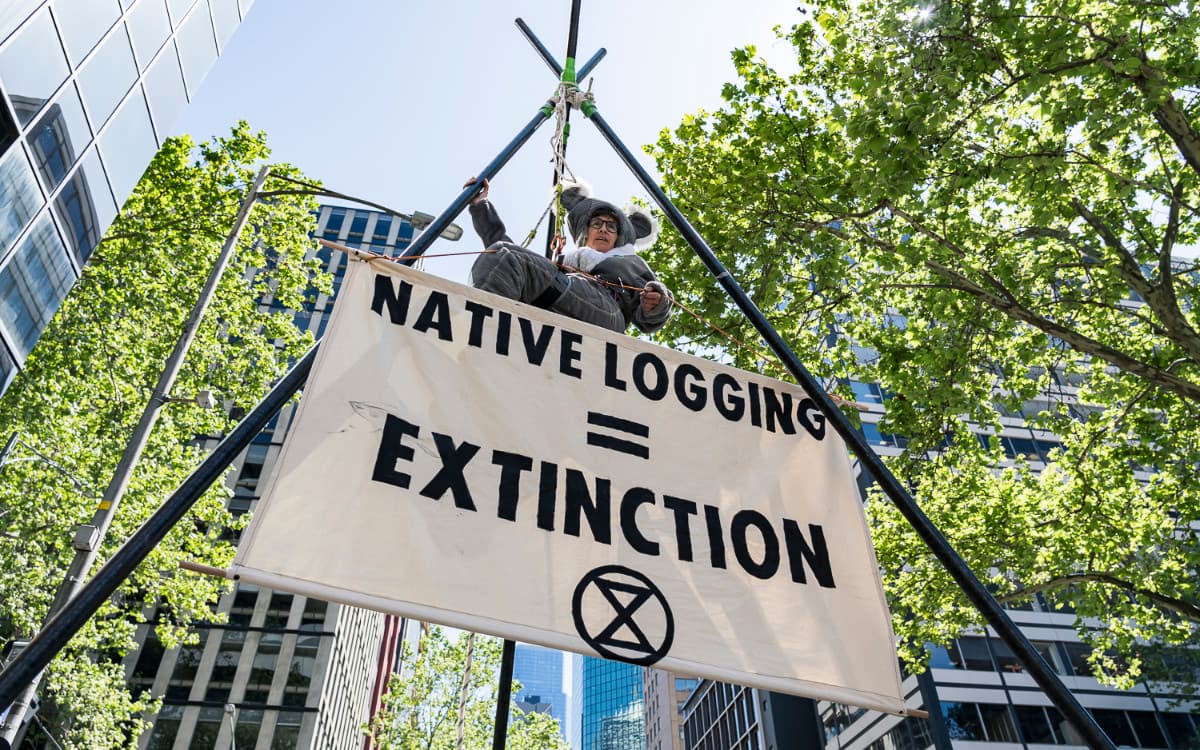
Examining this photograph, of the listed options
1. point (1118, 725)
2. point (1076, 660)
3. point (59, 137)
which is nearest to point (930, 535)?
point (59, 137)

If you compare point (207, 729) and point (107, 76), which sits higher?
point (107, 76)

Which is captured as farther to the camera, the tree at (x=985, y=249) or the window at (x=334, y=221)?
the window at (x=334, y=221)

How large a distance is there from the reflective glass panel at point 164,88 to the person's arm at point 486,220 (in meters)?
12.5

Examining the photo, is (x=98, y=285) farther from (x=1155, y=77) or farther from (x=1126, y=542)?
(x=1126, y=542)

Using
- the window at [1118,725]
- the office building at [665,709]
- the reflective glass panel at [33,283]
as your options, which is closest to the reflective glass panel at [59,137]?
the reflective glass panel at [33,283]

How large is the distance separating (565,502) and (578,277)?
1356 mm

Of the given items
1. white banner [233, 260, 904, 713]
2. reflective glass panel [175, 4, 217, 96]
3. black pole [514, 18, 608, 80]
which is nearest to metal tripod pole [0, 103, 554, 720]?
white banner [233, 260, 904, 713]

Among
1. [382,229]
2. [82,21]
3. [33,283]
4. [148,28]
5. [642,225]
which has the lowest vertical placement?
[642,225]

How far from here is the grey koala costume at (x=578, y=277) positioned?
10.5 feet

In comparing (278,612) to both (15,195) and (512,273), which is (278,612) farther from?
(512,273)

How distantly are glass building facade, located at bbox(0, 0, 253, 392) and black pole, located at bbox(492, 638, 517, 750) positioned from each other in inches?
382

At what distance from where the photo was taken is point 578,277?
3463mm

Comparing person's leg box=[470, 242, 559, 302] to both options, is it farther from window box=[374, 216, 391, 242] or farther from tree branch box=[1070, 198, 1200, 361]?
window box=[374, 216, 391, 242]

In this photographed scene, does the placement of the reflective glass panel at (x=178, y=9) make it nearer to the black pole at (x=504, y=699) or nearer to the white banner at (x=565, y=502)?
the white banner at (x=565, y=502)
